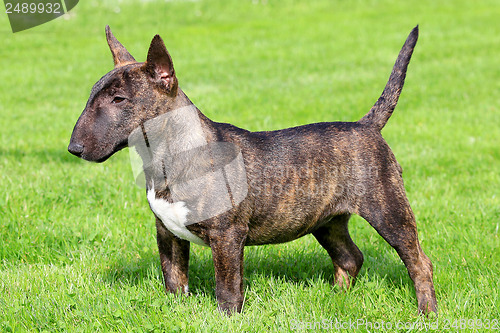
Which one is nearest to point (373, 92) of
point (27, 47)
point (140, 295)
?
point (140, 295)

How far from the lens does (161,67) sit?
3.69m

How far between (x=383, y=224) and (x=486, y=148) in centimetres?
472

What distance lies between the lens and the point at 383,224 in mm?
4199

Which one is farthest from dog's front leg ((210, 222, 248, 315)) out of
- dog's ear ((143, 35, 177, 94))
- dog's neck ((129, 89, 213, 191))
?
dog's ear ((143, 35, 177, 94))

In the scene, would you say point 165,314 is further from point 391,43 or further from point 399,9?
point 399,9

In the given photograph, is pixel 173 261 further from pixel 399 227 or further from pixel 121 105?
pixel 399 227

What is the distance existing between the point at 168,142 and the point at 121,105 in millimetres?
377

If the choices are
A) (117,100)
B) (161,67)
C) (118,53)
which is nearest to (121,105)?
(117,100)

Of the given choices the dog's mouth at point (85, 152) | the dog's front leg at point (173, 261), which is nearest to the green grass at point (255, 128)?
the dog's front leg at point (173, 261)

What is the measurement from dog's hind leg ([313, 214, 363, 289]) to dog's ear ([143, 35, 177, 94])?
5.73 ft

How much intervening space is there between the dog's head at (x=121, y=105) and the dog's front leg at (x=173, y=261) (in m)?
0.88

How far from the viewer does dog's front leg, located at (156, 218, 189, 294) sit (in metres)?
4.30

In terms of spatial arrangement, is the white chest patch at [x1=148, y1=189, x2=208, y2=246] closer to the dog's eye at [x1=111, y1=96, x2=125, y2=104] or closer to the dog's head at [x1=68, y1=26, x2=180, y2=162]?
the dog's head at [x1=68, y1=26, x2=180, y2=162]

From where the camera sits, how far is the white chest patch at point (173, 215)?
381cm
